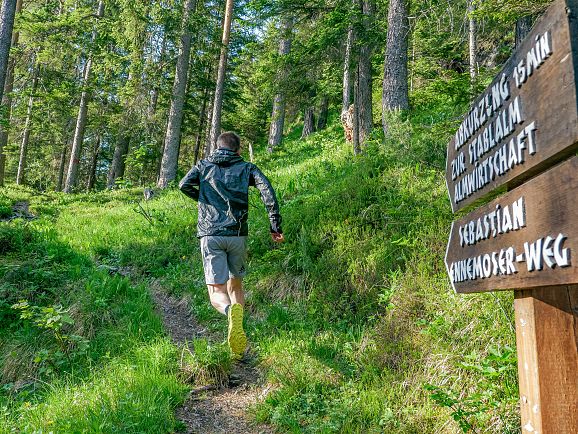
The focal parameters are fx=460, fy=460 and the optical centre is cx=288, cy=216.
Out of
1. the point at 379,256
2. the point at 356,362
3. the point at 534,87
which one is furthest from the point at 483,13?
the point at 534,87

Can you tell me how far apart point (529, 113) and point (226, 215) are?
386 centimetres

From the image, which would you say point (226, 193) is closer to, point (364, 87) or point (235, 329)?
point (235, 329)

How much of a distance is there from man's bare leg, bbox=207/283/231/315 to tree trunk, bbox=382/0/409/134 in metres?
Answer: 5.47

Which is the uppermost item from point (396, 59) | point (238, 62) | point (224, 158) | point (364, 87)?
point (238, 62)

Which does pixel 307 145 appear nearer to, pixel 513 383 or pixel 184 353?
pixel 184 353

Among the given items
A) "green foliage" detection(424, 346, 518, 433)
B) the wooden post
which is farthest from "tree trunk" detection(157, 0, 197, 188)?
the wooden post

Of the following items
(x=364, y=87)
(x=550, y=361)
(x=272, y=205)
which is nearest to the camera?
(x=550, y=361)

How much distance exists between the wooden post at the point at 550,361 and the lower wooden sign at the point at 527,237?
0.57ft

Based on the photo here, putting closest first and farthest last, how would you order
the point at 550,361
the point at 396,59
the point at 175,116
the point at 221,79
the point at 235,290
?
the point at 550,361 → the point at 235,290 → the point at 396,59 → the point at 175,116 → the point at 221,79

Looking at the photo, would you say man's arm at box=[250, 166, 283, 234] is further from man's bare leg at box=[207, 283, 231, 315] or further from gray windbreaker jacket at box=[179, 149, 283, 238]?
man's bare leg at box=[207, 283, 231, 315]

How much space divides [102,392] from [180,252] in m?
4.48

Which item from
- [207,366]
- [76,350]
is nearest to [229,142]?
[207,366]

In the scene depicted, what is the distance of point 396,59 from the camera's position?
927 cm

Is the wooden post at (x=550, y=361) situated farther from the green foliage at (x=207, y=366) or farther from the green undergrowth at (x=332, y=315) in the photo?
the green foliage at (x=207, y=366)
